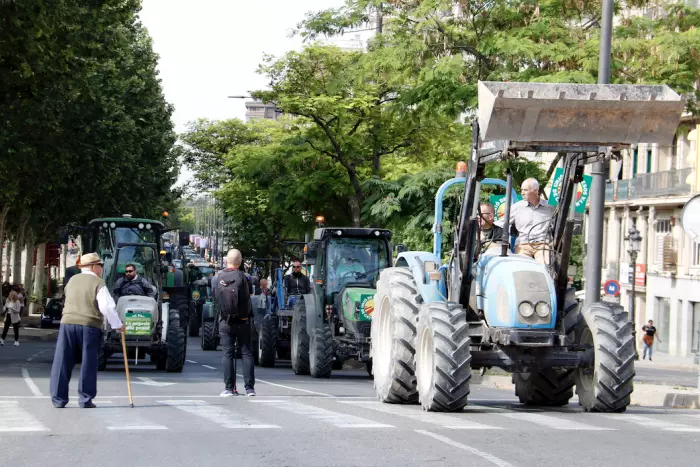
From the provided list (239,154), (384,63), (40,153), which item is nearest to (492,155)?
(384,63)

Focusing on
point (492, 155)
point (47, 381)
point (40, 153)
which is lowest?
point (47, 381)

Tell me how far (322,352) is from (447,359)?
1234 cm

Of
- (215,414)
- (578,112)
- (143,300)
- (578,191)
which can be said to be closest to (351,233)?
(143,300)

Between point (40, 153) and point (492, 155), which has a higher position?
point (40, 153)

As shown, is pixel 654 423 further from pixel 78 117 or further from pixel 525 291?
pixel 78 117

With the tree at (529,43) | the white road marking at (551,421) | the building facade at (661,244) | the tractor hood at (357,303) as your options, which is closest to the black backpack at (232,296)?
the white road marking at (551,421)

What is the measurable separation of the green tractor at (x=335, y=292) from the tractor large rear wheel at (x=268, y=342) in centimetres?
245

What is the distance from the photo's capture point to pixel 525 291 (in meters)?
13.6

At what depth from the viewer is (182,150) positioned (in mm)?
79375

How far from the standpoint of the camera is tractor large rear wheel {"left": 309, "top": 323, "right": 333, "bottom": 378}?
84.3 feet

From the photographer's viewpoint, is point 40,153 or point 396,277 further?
point 40,153

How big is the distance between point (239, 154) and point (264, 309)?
23399mm

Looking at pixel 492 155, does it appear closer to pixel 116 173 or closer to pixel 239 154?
pixel 116 173

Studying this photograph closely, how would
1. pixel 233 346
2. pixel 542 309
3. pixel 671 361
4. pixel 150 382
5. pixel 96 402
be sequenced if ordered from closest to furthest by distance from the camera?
1. pixel 542 309
2. pixel 96 402
3. pixel 233 346
4. pixel 150 382
5. pixel 671 361
